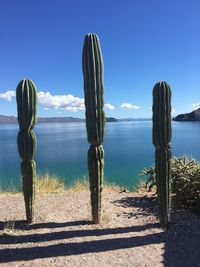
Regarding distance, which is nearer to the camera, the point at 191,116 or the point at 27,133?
Result: the point at 27,133

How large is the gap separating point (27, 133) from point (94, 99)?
125cm

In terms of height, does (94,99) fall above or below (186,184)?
above

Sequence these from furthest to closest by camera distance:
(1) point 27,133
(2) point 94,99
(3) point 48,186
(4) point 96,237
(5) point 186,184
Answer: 1. (3) point 48,186
2. (5) point 186,184
3. (1) point 27,133
4. (2) point 94,99
5. (4) point 96,237

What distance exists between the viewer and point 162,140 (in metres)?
5.94

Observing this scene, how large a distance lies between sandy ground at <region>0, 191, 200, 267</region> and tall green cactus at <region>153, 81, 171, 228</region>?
0.42 m

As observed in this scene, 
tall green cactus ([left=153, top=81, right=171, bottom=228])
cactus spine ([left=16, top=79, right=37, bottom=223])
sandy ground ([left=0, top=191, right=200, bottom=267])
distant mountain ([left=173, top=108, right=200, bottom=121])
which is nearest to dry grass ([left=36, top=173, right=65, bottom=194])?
sandy ground ([left=0, top=191, right=200, bottom=267])

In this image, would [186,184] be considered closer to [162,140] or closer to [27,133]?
[162,140]

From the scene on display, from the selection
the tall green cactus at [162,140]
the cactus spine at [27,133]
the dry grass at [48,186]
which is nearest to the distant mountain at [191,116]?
the dry grass at [48,186]

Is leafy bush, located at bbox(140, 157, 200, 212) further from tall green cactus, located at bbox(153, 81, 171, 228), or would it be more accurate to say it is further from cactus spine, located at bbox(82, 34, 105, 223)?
cactus spine, located at bbox(82, 34, 105, 223)

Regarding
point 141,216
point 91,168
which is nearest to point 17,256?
point 91,168

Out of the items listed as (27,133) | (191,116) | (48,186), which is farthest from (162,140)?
(191,116)

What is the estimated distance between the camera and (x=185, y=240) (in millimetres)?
5531

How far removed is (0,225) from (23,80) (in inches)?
95.7

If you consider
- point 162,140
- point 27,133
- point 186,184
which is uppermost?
point 27,133
